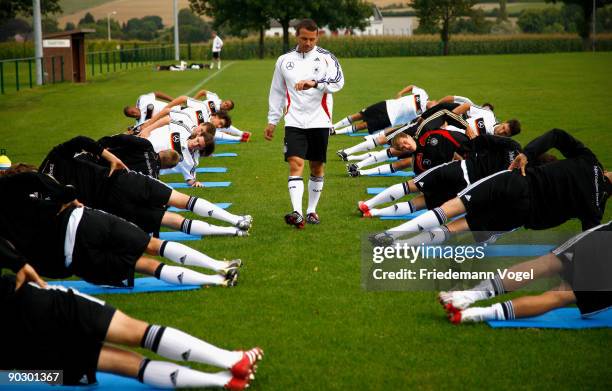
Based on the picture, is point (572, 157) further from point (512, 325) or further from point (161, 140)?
point (161, 140)

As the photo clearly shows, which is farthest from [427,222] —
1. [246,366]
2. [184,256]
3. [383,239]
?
[246,366]

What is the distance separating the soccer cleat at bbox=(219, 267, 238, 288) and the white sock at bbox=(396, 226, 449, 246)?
5.46ft

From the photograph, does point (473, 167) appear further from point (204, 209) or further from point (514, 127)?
point (204, 209)

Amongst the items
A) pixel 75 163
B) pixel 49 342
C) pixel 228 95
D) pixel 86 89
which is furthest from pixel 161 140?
pixel 86 89

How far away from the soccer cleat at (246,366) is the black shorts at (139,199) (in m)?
3.57

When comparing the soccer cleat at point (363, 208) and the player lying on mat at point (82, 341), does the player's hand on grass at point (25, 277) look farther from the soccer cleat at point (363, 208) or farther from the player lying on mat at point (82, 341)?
the soccer cleat at point (363, 208)

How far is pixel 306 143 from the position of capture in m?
11.2

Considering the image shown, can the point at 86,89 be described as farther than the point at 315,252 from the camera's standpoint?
Yes

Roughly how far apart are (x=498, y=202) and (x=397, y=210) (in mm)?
3372

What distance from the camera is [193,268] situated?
29.5 feet

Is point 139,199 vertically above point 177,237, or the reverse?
point 139,199

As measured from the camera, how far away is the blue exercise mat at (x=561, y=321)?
23.2 ft

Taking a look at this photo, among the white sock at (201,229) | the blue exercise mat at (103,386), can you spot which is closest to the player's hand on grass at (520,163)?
the white sock at (201,229)

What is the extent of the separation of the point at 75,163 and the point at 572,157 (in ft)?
15.7
